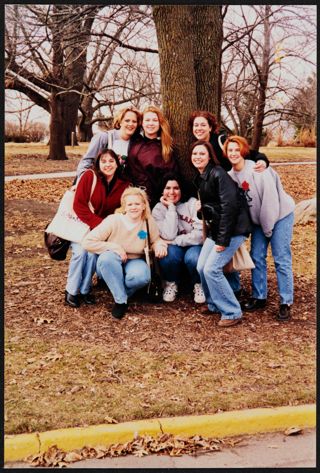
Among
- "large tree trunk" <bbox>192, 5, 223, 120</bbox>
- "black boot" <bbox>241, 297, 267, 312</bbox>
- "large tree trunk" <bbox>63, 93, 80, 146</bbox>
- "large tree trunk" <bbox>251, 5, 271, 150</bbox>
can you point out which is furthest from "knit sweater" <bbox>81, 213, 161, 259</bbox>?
"large tree trunk" <bbox>63, 93, 80, 146</bbox>

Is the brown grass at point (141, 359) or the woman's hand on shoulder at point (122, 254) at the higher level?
the woman's hand on shoulder at point (122, 254)

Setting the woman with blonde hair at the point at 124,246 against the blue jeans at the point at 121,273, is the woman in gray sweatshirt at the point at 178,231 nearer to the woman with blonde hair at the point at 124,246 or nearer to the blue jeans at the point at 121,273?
the woman with blonde hair at the point at 124,246

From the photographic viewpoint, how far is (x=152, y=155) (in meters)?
6.18

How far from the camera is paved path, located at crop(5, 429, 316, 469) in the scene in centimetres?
390

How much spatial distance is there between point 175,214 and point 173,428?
2596 mm

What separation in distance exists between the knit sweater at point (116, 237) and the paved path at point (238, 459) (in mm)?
2443

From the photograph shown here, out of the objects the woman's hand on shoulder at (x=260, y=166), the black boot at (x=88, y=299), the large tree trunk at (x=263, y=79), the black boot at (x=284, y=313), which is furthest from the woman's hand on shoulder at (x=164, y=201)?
the large tree trunk at (x=263, y=79)

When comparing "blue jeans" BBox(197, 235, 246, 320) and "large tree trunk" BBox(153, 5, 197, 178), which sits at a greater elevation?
"large tree trunk" BBox(153, 5, 197, 178)

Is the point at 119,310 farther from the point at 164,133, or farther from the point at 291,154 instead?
the point at 291,154

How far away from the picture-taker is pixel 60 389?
4.69 meters

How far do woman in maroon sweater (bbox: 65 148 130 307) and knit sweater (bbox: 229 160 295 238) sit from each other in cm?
121

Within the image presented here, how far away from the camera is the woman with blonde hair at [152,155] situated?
6.08 metres

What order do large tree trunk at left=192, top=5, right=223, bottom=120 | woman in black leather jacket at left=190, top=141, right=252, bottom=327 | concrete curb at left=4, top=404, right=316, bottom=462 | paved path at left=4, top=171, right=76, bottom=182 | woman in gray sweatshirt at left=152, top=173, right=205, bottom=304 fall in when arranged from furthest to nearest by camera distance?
paved path at left=4, top=171, right=76, bottom=182
large tree trunk at left=192, top=5, right=223, bottom=120
woman in gray sweatshirt at left=152, top=173, right=205, bottom=304
woman in black leather jacket at left=190, top=141, right=252, bottom=327
concrete curb at left=4, top=404, right=316, bottom=462

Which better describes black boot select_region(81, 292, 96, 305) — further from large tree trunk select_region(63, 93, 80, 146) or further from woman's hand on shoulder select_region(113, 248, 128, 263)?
large tree trunk select_region(63, 93, 80, 146)
